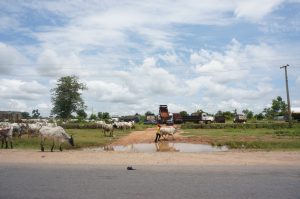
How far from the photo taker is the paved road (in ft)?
33.6

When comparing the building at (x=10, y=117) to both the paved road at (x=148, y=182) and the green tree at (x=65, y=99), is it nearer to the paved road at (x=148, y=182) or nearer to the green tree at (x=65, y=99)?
the green tree at (x=65, y=99)

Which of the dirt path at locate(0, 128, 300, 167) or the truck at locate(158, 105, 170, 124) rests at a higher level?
the truck at locate(158, 105, 170, 124)

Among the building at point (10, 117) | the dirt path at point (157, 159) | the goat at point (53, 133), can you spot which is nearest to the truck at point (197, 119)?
the building at point (10, 117)

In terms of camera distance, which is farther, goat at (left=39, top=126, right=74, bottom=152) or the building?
the building

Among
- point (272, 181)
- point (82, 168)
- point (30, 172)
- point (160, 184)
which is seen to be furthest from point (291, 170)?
point (30, 172)

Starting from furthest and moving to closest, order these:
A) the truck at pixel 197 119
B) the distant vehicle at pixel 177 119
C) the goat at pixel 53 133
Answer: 1. the distant vehicle at pixel 177 119
2. the truck at pixel 197 119
3. the goat at pixel 53 133

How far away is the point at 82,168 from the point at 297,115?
3097 inches

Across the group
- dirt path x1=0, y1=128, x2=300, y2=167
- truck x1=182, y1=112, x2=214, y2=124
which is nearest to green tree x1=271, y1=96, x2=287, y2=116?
truck x1=182, y1=112, x2=214, y2=124

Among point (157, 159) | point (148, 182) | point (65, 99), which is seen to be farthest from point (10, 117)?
Answer: point (148, 182)

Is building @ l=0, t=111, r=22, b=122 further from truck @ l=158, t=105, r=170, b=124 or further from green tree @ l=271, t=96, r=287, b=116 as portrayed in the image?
green tree @ l=271, t=96, r=287, b=116

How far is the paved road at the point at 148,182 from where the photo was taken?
10242mm

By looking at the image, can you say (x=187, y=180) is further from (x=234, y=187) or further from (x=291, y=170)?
(x=291, y=170)

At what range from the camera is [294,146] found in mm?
26156

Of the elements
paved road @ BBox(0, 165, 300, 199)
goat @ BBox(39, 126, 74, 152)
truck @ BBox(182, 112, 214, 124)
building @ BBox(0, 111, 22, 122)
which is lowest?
paved road @ BBox(0, 165, 300, 199)
